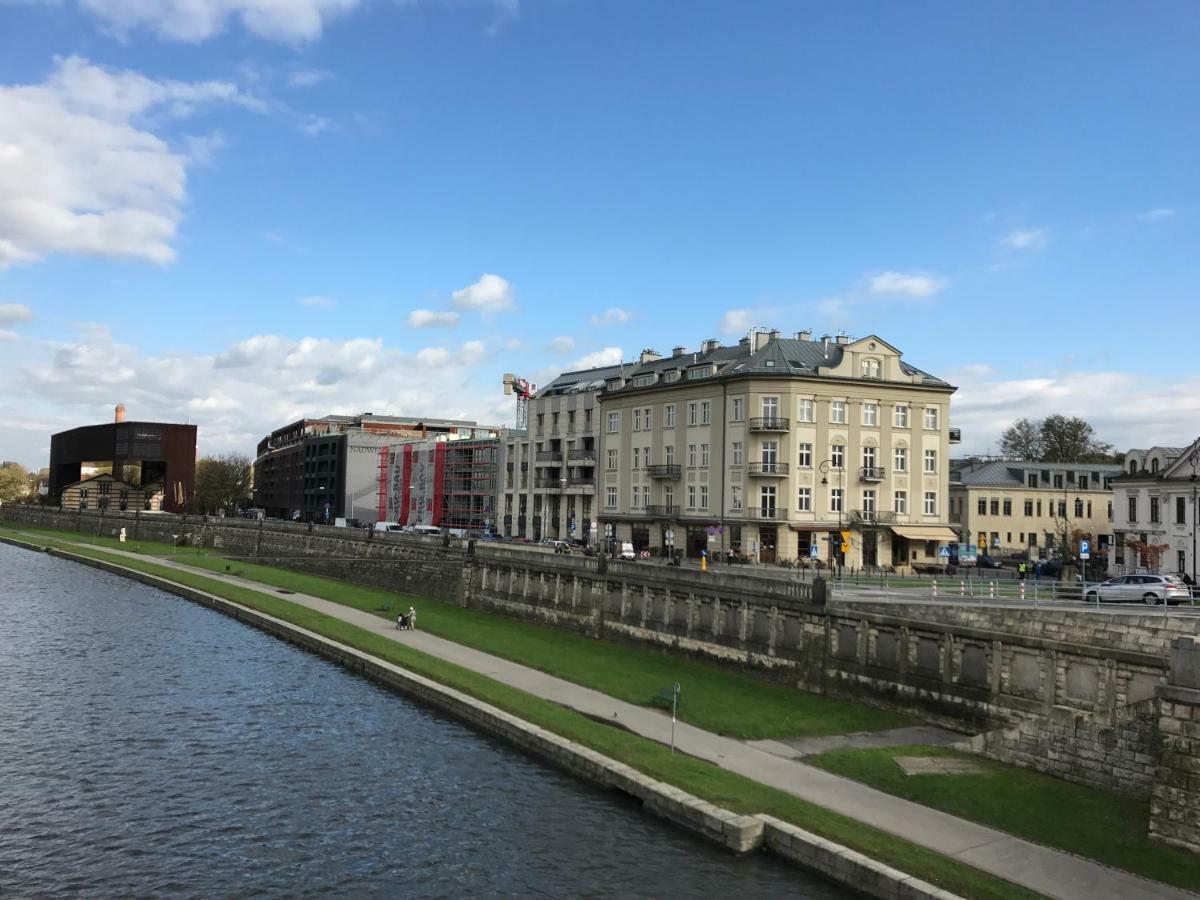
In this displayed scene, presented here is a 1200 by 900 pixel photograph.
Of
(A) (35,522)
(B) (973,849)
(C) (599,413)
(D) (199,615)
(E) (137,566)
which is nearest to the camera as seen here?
(B) (973,849)

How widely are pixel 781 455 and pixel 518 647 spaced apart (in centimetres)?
3447

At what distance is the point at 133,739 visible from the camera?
27984 mm

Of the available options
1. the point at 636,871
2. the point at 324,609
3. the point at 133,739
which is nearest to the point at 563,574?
the point at 324,609

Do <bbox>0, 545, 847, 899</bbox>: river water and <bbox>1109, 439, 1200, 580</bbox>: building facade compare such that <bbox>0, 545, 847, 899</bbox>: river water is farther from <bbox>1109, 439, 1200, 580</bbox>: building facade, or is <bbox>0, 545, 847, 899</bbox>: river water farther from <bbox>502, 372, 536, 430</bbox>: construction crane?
<bbox>502, 372, 536, 430</bbox>: construction crane

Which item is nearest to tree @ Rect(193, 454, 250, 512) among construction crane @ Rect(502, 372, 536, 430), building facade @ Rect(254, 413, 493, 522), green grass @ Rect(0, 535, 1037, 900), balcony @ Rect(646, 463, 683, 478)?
building facade @ Rect(254, 413, 493, 522)

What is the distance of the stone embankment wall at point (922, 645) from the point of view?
23141 millimetres

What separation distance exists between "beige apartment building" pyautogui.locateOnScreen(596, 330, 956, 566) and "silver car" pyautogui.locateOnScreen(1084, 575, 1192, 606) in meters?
26.9

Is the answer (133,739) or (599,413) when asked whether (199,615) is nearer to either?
(133,739)

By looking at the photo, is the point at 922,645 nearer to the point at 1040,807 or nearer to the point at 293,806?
the point at 1040,807

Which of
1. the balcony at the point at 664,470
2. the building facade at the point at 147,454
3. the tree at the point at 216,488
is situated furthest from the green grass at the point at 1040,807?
the tree at the point at 216,488

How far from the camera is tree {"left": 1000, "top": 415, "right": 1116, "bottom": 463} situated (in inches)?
4710

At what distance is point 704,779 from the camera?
2302 cm

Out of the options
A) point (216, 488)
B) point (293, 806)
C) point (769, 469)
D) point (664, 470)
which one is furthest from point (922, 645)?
point (216, 488)

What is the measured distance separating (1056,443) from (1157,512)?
193ft
